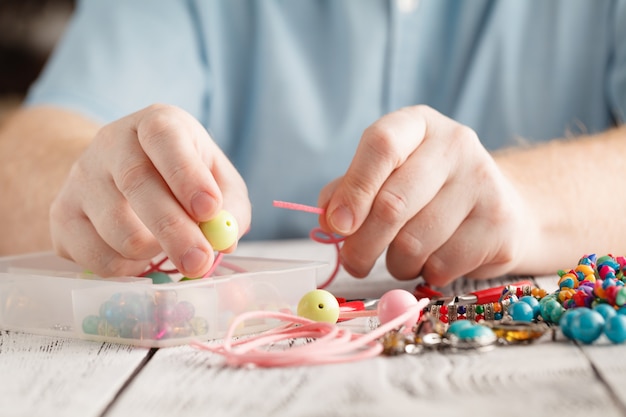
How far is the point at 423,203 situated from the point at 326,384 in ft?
0.98

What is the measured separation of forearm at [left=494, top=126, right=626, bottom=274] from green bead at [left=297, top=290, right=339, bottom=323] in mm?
325

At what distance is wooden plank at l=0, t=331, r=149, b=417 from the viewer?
489 millimetres

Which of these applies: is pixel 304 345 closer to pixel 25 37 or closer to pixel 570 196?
pixel 570 196

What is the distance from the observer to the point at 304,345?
1.94 ft

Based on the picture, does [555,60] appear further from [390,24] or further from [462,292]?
[462,292]

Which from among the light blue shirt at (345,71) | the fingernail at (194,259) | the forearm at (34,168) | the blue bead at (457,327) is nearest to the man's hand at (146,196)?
the fingernail at (194,259)

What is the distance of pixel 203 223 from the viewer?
67 centimetres

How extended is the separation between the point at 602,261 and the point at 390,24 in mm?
882

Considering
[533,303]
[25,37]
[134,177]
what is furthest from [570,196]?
[25,37]

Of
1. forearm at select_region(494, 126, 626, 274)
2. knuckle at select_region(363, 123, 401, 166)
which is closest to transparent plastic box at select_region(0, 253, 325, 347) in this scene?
knuckle at select_region(363, 123, 401, 166)

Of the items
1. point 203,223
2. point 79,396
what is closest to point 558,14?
point 203,223

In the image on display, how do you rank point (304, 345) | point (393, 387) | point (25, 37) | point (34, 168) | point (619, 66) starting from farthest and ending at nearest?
point (25, 37)
point (619, 66)
point (34, 168)
point (304, 345)
point (393, 387)

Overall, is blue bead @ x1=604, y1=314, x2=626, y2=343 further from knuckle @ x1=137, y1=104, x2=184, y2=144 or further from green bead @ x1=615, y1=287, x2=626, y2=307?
knuckle @ x1=137, y1=104, x2=184, y2=144

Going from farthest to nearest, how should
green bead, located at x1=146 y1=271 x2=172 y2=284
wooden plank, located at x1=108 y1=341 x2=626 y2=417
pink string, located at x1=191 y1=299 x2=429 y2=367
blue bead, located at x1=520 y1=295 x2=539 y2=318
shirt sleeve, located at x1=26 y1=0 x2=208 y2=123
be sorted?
shirt sleeve, located at x1=26 y1=0 x2=208 y2=123 → green bead, located at x1=146 y1=271 x2=172 y2=284 → blue bead, located at x1=520 y1=295 x2=539 y2=318 → pink string, located at x1=191 y1=299 x2=429 y2=367 → wooden plank, located at x1=108 y1=341 x2=626 y2=417
